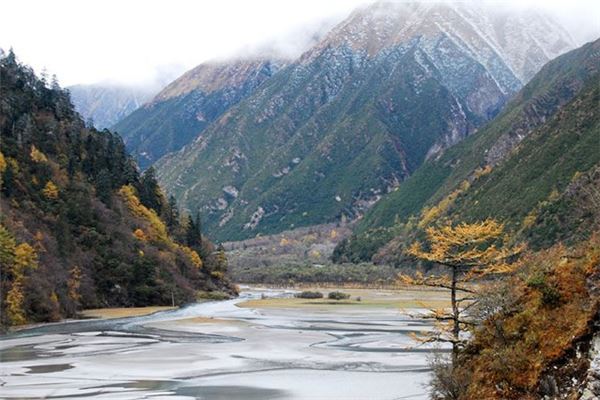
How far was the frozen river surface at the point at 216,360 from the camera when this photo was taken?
33.8 m

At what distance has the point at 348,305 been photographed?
11025 cm

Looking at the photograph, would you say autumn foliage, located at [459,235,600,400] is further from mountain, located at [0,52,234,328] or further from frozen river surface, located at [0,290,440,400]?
mountain, located at [0,52,234,328]

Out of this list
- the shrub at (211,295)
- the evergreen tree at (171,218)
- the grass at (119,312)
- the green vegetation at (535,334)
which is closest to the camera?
the green vegetation at (535,334)

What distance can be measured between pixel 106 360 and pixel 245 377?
10723 mm

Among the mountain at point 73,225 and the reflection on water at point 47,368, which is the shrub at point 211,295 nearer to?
the mountain at point 73,225

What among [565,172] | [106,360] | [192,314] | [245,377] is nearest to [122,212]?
[192,314]

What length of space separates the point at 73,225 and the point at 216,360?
209 feet

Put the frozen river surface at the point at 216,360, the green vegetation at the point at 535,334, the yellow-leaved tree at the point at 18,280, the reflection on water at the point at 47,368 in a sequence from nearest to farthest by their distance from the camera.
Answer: the green vegetation at the point at 535,334, the frozen river surface at the point at 216,360, the reflection on water at the point at 47,368, the yellow-leaved tree at the point at 18,280

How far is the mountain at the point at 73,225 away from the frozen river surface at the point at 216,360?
26.5 feet

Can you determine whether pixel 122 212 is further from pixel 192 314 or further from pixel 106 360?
pixel 106 360

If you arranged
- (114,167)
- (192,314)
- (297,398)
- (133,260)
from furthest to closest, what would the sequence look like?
(114,167) → (133,260) → (192,314) → (297,398)

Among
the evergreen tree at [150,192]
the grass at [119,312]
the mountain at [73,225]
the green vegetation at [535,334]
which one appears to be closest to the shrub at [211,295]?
the mountain at [73,225]

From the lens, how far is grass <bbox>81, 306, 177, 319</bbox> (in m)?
88.1

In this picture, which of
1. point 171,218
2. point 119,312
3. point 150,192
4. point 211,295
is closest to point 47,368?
point 119,312
